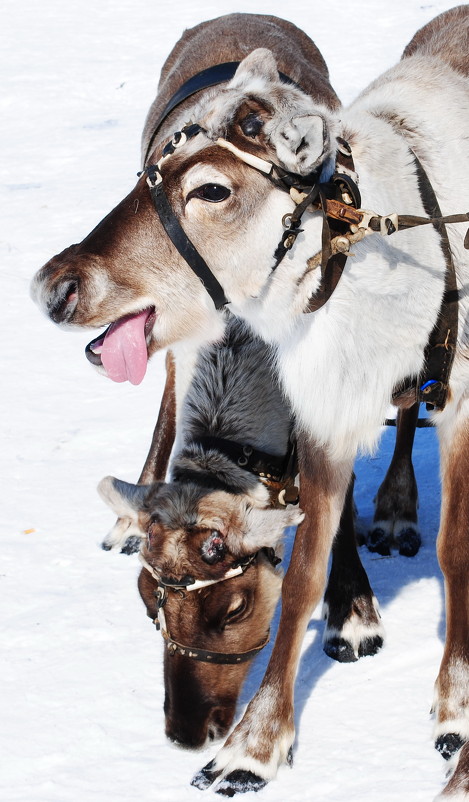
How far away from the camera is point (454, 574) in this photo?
3600mm

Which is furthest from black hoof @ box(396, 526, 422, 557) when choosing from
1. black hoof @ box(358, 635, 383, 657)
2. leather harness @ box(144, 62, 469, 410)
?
leather harness @ box(144, 62, 469, 410)

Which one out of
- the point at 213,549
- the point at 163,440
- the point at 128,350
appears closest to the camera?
the point at 128,350

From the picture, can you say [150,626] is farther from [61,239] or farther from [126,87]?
[126,87]

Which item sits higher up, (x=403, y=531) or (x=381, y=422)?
(x=381, y=422)

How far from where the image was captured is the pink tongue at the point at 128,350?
10.2 ft

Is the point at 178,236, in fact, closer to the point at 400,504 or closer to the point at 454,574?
the point at 454,574

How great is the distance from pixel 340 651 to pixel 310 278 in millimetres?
1650

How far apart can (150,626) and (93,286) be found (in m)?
1.74

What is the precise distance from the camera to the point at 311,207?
2.95 m

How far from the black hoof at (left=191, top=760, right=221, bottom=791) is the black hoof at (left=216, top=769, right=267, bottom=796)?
4 cm

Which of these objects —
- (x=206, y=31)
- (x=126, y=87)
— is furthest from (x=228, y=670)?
(x=126, y=87)

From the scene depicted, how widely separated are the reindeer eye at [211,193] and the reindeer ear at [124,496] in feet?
4.18

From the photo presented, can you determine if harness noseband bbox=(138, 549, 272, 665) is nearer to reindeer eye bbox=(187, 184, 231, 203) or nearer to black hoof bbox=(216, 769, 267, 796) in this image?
black hoof bbox=(216, 769, 267, 796)

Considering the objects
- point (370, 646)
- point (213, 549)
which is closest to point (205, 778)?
point (213, 549)
